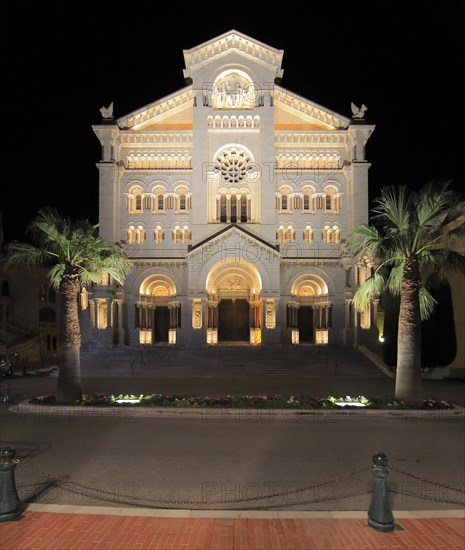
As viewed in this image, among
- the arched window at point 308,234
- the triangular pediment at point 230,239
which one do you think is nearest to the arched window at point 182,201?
the triangular pediment at point 230,239

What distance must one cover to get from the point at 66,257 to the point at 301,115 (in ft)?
96.2

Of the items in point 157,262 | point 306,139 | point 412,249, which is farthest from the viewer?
point 306,139

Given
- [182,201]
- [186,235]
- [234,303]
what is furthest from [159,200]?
[234,303]

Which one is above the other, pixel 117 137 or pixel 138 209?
pixel 117 137

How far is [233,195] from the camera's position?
43.1 meters

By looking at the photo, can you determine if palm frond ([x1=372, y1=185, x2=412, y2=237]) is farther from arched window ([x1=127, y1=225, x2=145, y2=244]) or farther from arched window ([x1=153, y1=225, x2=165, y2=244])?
arched window ([x1=127, y1=225, x2=145, y2=244])

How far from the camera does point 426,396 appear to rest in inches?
901

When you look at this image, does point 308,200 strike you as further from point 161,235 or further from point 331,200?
point 161,235

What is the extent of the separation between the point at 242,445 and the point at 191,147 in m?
33.5

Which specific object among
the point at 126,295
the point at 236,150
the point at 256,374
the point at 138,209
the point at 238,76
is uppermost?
the point at 238,76

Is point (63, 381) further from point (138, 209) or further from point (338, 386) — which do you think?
point (138, 209)

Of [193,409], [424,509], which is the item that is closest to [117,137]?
[193,409]

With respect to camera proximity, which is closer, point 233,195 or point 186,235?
point 186,235

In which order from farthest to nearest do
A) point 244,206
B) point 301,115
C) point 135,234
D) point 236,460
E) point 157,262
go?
point 301,115
point 244,206
point 135,234
point 157,262
point 236,460
